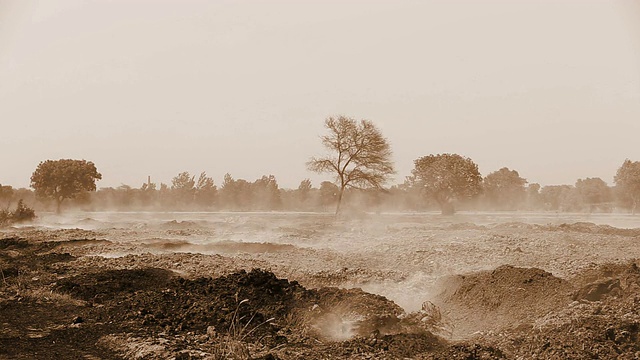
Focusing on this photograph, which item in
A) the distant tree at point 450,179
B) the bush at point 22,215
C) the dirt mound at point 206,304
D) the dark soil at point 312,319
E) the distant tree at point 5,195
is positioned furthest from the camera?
the distant tree at point 5,195

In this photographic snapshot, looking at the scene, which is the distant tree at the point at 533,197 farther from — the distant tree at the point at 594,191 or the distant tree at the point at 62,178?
the distant tree at the point at 62,178

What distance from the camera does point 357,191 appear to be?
38.2 meters

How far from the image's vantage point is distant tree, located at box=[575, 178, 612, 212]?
65.7m

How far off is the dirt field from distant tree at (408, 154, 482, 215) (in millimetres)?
31347

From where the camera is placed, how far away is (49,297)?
31.2ft

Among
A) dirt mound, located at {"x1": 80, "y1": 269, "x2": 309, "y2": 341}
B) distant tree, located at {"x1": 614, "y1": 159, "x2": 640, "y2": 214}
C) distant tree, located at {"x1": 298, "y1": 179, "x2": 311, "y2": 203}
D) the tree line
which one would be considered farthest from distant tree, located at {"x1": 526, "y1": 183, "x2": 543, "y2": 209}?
dirt mound, located at {"x1": 80, "y1": 269, "x2": 309, "y2": 341}

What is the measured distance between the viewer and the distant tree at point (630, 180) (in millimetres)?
48469

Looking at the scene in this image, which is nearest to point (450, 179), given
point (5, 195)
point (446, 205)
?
point (446, 205)

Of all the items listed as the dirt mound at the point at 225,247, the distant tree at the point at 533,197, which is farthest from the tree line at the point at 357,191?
the dirt mound at the point at 225,247

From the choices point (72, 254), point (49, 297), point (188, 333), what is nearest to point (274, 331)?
point (188, 333)

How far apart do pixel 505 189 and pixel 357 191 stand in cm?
3971

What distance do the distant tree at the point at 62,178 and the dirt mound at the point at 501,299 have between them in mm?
43962

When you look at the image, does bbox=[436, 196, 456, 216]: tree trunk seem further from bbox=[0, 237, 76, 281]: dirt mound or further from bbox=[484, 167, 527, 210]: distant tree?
bbox=[0, 237, 76, 281]: dirt mound

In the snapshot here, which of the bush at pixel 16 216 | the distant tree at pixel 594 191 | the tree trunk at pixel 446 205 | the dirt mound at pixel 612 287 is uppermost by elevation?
the distant tree at pixel 594 191
